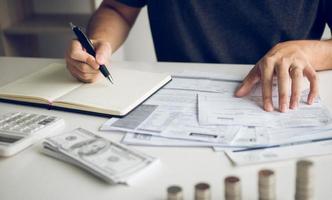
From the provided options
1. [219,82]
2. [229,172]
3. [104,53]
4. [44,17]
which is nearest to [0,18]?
[44,17]

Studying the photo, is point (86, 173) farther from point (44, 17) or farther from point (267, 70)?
point (44, 17)

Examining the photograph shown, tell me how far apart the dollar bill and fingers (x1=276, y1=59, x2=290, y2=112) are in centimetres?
27

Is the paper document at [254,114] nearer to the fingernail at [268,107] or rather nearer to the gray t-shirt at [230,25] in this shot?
the fingernail at [268,107]

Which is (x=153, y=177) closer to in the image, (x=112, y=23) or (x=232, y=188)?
(x=232, y=188)

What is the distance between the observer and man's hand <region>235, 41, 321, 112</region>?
795mm

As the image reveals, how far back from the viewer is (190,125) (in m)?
0.75

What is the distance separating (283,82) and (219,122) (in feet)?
0.51

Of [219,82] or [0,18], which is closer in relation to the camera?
[219,82]

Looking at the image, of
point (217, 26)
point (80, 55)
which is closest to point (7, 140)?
point (80, 55)

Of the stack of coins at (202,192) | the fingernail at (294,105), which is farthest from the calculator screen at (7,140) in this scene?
the fingernail at (294,105)

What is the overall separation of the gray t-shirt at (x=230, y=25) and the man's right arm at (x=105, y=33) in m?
0.05

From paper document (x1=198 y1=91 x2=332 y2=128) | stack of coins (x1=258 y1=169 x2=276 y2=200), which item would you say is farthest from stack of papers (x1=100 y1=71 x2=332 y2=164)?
stack of coins (x1=258 y1=169 x2=276 y2=200)

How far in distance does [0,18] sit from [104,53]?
4.79 ft

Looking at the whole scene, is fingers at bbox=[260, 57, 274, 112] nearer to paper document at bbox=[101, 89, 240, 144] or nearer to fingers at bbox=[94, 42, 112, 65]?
paper document at bbox=[101, 89, 240, 144]
